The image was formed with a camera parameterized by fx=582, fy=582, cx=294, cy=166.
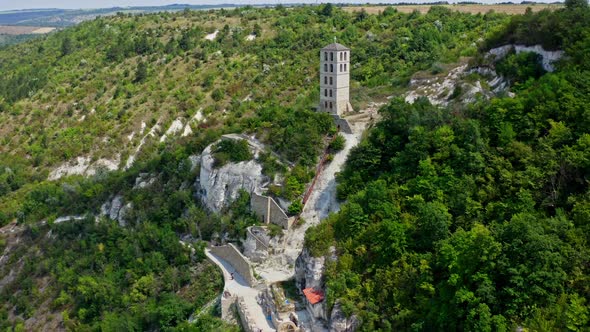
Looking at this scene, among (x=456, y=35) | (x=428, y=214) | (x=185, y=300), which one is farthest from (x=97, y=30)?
(x=428, y=214)

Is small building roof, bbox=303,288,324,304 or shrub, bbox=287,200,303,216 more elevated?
shrub, bbox=287,200,303,216

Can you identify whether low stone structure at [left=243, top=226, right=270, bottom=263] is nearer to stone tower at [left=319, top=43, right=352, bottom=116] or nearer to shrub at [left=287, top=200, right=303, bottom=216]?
shrub at [left=287, top=200, right=303, bottom=216]

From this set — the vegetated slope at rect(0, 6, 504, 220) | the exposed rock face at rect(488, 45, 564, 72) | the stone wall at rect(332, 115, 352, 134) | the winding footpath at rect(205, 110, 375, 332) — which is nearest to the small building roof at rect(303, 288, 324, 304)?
the winding footpath at rect(205, 110, 375, 332)

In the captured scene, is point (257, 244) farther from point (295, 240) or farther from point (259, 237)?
point (295, 240)

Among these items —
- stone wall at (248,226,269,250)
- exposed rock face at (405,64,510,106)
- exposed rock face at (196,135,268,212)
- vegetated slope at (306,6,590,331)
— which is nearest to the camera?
vegetated slope at (306,6,590,331)

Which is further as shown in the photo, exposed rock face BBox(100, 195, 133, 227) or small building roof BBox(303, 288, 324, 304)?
exposed rock face BBox(100, 195, 133, 227)

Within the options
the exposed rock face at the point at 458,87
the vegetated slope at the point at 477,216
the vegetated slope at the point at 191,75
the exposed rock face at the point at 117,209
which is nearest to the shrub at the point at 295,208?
the vegetated slope at the point at 477,216

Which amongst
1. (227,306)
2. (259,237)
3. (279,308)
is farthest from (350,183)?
(227,306)

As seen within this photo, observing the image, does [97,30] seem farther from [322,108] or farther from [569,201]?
[569,201]
